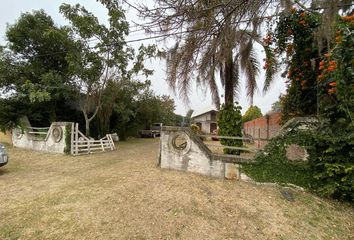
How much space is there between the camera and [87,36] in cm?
1123

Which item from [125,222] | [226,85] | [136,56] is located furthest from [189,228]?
[136,56]

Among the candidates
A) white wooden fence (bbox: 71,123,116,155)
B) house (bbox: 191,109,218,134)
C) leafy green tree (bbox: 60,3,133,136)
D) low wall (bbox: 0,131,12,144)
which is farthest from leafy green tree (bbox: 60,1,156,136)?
house (bbox: 191,109,218,134)

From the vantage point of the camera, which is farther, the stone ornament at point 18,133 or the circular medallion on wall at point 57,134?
the stone ornament at point 18,133

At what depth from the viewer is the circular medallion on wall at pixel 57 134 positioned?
33.1 feet

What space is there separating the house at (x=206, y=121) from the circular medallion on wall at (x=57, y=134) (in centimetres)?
1917

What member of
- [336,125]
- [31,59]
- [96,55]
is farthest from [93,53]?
[336,125]

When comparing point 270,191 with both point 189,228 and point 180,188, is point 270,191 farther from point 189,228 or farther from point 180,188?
point 189,228

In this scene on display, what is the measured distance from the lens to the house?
1120 inches

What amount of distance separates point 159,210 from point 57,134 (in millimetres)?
8318

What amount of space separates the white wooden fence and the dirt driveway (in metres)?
3.83

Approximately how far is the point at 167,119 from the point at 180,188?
2296 centimetres

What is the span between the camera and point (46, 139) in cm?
1066

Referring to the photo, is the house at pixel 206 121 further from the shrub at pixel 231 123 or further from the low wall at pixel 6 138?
the shrub at pixel 231 123

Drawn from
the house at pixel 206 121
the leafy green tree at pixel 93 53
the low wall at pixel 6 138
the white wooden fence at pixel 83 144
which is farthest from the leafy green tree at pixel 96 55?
the house at pixel 206 121
